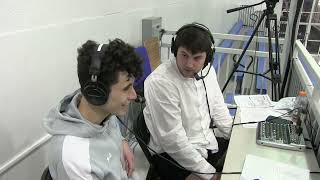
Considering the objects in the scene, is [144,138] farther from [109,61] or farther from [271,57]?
[271,57]

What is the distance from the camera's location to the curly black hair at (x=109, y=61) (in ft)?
2.93

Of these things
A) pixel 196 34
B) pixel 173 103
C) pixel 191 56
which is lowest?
pixel 173 103

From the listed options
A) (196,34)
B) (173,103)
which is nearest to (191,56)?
(196,34)

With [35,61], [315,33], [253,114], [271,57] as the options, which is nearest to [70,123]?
[35,61]

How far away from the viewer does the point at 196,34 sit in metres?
1.40

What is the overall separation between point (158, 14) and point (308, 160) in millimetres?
1830

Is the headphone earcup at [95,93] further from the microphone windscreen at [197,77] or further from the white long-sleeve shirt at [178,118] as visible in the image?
the microphone windscreen at [197,77]

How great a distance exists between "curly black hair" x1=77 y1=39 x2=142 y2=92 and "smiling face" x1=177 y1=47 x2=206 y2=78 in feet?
1.72

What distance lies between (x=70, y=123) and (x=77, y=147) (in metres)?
0.09

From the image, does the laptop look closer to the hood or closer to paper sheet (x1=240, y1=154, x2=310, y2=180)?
paper sheet (x1=240, y1=154, x2=310, y2=180)

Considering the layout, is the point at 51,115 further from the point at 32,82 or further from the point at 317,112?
the point at 317,112

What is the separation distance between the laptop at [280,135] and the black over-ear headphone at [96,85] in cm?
81

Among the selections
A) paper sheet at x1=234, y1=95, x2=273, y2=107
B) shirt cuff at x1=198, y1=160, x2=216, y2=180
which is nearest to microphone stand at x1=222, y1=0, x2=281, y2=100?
paper sheet at x1=234, y1=95, x2=273, y2=107

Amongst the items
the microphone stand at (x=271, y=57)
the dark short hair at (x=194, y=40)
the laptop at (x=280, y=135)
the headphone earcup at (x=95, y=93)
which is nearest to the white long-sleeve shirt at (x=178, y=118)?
the dark short hair at (x=194, y=40)
